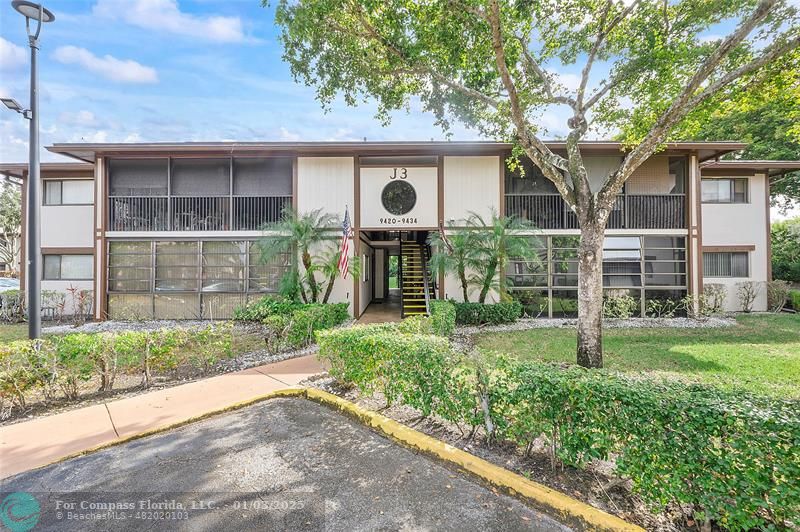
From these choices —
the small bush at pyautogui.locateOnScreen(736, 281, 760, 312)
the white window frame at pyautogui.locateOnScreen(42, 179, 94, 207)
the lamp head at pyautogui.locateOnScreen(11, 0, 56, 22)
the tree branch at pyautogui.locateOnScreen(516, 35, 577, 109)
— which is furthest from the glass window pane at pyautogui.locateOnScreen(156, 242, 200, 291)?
the small bush at pyautogui.locateOnScreen(736, 281, 760, 312)

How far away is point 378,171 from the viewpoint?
1209 centimetres

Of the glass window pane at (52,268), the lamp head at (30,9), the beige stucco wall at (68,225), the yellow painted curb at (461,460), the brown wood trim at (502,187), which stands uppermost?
the lamp head at (30,9)

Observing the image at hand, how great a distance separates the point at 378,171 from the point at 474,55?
5577 millimetres

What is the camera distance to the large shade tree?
588cm

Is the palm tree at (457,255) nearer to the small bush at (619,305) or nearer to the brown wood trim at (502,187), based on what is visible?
the brown wood trim at (502,187)

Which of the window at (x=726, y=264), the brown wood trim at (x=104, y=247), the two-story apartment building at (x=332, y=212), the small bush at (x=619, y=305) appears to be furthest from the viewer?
Result: the window at (x=726, y=264)

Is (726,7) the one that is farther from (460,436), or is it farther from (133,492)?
(133,492)

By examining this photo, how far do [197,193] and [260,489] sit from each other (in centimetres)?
1218

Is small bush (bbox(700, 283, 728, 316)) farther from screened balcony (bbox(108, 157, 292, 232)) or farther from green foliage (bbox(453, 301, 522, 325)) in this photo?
screened balcony (bbox(108, 157, 292, 232))

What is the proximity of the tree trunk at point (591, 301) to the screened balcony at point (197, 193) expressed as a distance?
962cm

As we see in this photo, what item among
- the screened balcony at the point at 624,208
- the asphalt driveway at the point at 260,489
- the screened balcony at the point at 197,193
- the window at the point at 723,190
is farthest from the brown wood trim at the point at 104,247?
the window at the point at 723,190

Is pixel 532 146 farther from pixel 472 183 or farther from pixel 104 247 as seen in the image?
pixel 104 247

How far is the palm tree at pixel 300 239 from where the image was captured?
10609mm

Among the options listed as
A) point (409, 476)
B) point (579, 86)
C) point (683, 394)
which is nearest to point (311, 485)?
point (409, 476)
